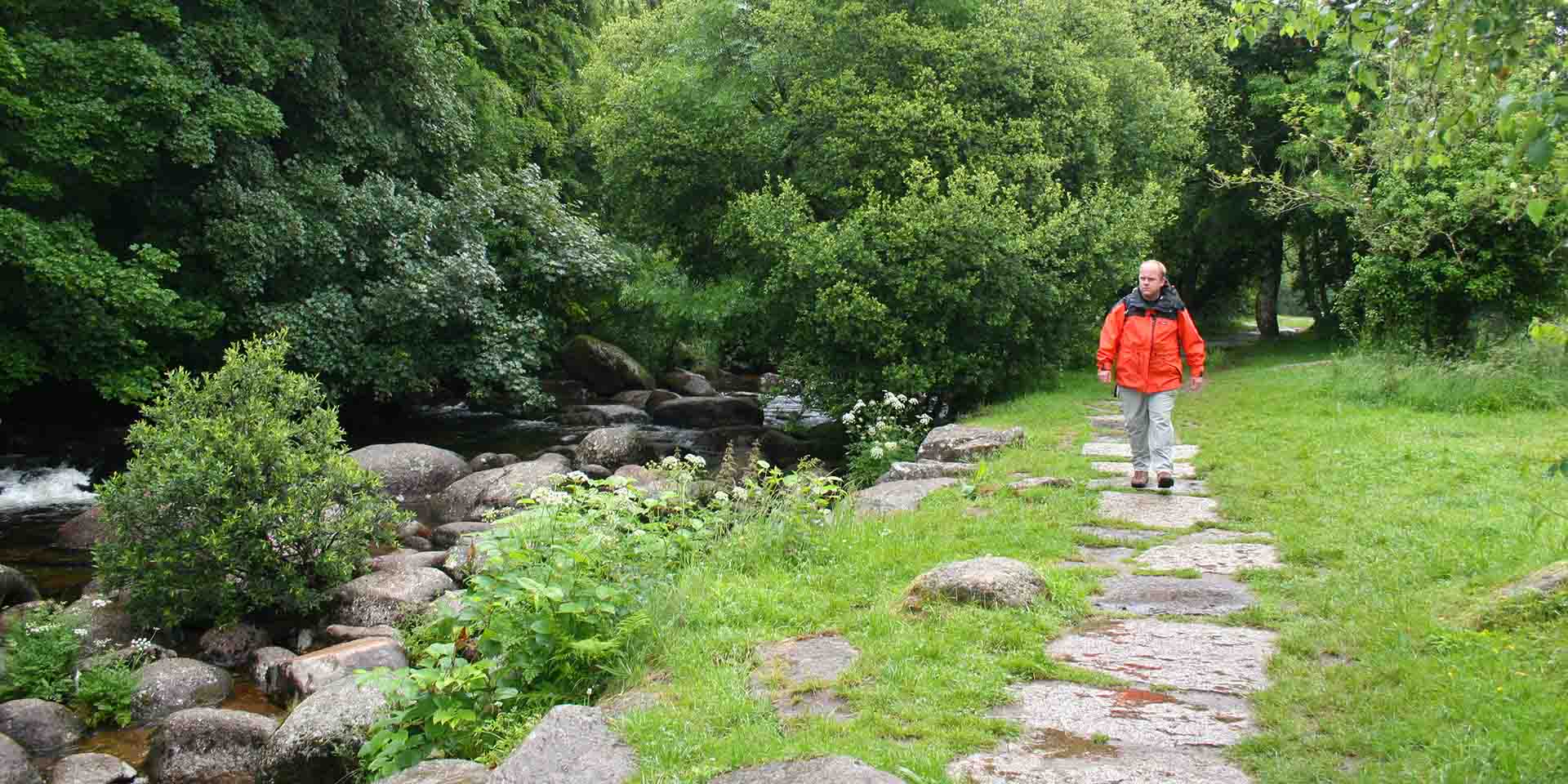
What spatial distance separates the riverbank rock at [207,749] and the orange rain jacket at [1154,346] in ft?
24.2

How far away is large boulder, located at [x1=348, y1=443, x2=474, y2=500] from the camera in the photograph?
635 inches

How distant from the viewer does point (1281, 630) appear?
5543 millimetres

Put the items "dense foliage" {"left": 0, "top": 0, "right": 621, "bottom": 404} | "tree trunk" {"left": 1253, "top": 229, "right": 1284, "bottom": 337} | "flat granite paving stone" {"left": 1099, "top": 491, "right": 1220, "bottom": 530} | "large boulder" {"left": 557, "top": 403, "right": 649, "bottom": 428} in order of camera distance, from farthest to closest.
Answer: "tree trunk" {"left": 1253, "top": 229, "right": 1284, "bottom": 337} → "large boulder" {"left": 557, "top": 403, "right": 649, "bottom": 428} → "dense foliage" {"left": 0, "top": 0, "right": 621, "bottom": 404} → "flat granite paving stone" {"left": 1099, "top": 491, "right": 1220, "bottom": 530}

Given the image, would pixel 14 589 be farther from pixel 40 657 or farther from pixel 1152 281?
pixel 1152 281

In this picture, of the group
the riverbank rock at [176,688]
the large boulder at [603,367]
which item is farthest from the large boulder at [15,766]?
the large boulder at [603,367]

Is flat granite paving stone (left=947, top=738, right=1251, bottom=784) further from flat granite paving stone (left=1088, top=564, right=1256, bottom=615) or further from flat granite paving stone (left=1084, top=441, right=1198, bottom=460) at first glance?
flat granite paving stone (left=1084, top=441, right=1198, bottom=460)

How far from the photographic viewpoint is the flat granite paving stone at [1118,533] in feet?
25.9

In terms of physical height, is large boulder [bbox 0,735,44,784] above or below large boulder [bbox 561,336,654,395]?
below

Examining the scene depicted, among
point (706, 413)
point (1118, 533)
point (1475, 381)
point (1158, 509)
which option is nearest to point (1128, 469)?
point (1158, 509)

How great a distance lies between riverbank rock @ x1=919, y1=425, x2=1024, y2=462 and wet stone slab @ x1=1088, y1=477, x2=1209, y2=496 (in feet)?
7.61

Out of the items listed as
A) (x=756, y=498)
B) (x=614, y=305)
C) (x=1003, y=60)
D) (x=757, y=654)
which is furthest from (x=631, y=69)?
(x=757, y=654)

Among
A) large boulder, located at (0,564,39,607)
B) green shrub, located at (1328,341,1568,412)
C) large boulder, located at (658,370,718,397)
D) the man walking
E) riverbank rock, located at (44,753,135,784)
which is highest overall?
the man walking

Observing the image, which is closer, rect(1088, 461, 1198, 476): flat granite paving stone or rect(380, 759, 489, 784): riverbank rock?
rect(380, 759, 489, 784): riverbank rock

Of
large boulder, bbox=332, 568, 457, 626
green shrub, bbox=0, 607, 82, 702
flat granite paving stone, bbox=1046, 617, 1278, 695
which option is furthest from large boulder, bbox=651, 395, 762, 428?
flat granite paving stone, bbox=1046, 617, 1278, 695
